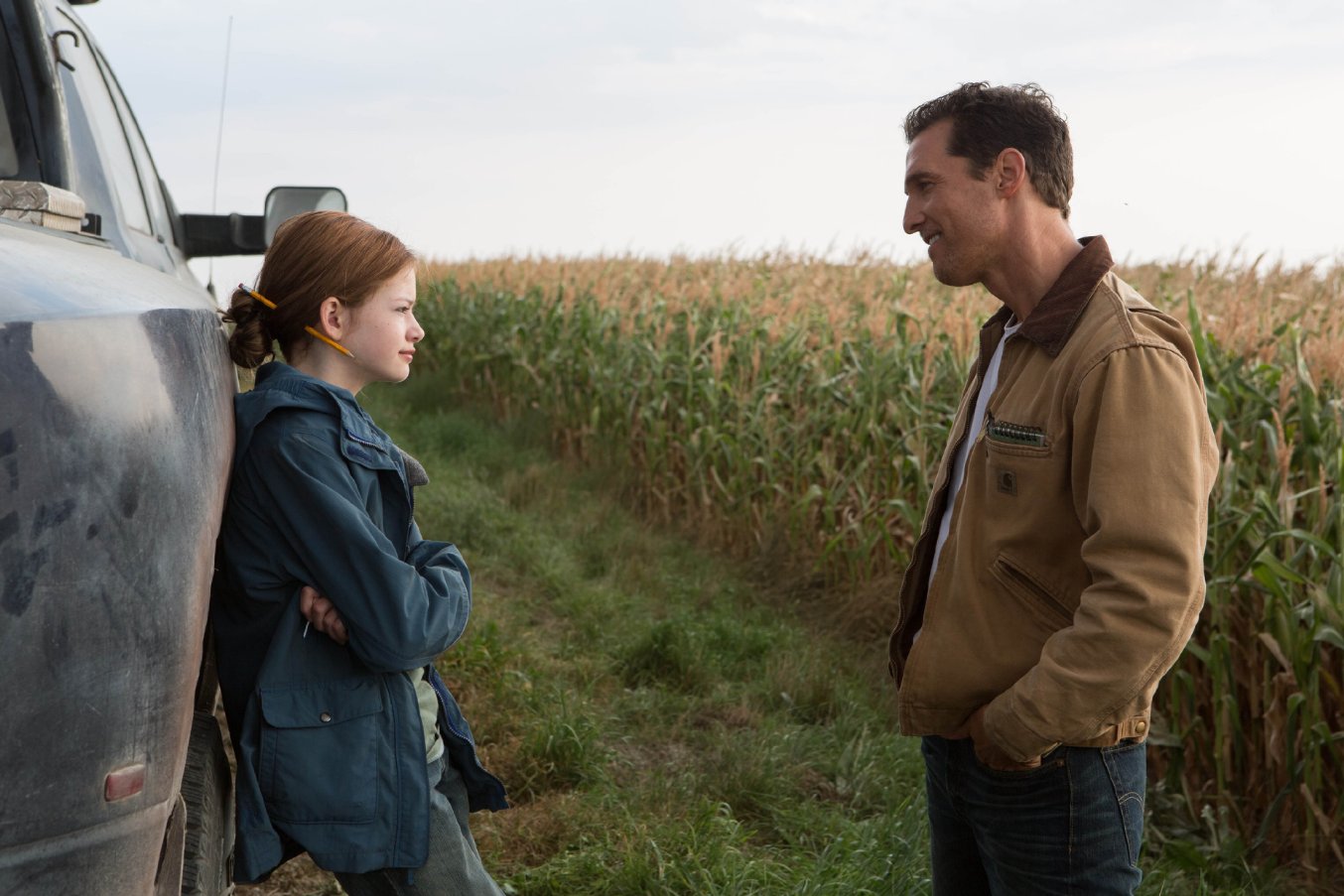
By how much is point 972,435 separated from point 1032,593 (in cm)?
40

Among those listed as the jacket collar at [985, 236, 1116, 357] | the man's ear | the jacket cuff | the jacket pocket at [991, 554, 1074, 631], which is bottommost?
the jacket cuff

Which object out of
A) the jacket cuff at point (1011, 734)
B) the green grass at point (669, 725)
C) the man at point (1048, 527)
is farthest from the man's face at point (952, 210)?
the green grass at point (669, 725)

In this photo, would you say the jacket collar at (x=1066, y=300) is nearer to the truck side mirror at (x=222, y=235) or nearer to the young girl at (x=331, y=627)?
the young girl at (x=331, y=627)

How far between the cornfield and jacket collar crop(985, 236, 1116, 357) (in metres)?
1.83

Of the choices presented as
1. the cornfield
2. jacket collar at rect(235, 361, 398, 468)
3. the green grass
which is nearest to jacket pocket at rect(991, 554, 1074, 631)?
jacket collar at rect(235, 361, 398, 468)

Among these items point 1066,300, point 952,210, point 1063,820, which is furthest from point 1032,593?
point 952,210

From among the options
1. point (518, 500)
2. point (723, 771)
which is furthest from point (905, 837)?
point (518, 500)

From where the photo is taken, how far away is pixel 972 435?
2.33m

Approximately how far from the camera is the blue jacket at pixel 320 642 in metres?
1.81

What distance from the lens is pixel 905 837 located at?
3521 millimetres

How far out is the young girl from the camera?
1.81 metres

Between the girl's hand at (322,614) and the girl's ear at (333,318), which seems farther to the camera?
the girl's ear at (333,318)

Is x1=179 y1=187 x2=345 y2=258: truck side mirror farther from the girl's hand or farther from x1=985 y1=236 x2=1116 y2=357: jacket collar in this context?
x1=985 y1=236 x2=1116 y2=357: jacket collar

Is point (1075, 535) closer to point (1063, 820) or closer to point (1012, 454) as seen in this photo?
point (1012, 454)
